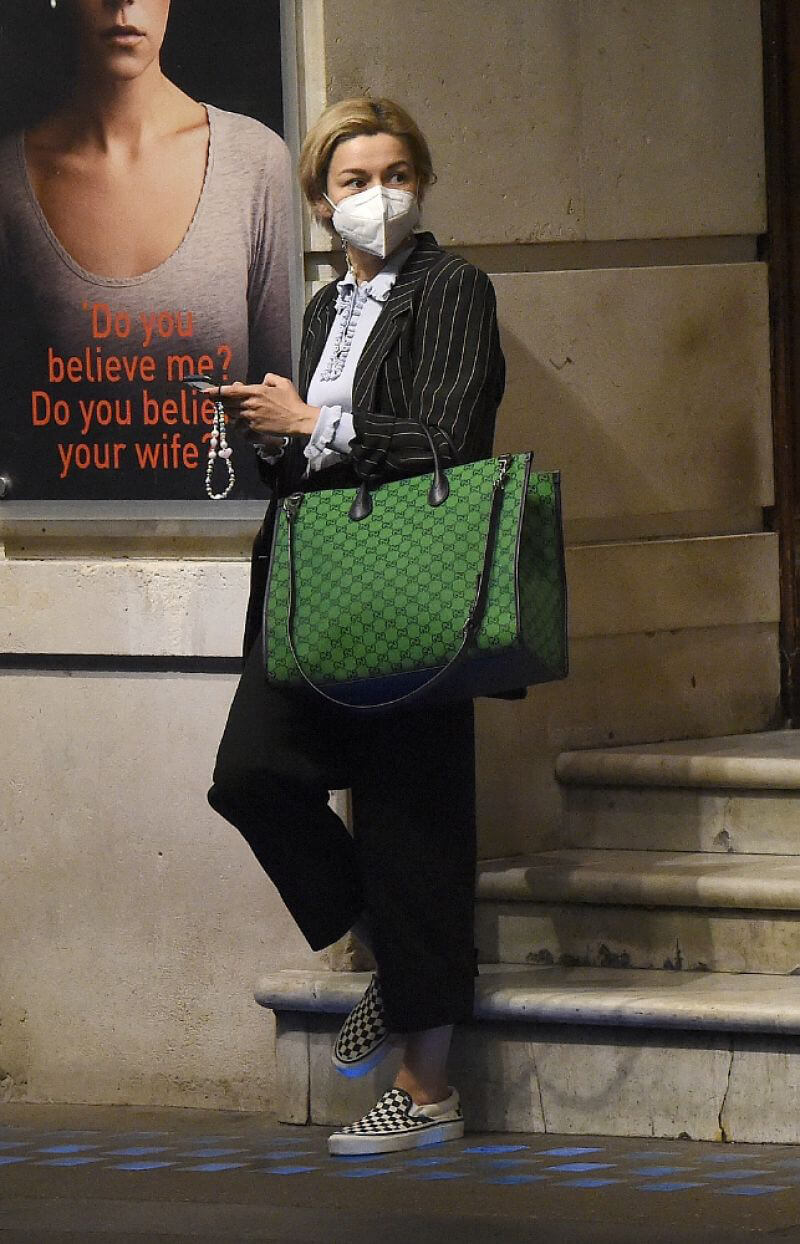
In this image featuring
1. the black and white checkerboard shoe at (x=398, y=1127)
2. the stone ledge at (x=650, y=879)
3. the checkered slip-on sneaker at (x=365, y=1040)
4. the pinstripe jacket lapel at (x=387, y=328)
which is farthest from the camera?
the stone ledge at (x=650, y=879)

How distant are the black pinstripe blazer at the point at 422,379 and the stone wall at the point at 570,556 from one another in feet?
2.44

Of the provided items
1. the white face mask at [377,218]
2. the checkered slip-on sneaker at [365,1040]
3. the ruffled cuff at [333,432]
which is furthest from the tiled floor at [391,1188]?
the white face mask at [377,218]

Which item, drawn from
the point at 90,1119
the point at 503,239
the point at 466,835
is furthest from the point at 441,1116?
the point at 503,239

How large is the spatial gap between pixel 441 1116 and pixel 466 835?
0.59 meters

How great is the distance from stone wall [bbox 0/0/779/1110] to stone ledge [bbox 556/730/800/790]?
0.08 meters

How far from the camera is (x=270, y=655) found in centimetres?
515

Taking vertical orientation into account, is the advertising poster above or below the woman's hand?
above

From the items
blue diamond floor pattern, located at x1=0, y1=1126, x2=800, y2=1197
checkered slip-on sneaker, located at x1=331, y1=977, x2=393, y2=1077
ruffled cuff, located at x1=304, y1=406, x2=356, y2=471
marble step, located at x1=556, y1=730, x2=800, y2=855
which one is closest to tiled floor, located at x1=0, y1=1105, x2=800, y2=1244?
blue diamond floor pattern, located at x1=0, y1=1126, x2=800, y2=1197

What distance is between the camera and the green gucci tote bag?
16.1ft

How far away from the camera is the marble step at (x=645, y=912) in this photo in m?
5.58

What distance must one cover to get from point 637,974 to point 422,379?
4.66 ft

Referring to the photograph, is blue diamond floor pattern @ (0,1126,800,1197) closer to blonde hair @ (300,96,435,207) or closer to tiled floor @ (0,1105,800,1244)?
tiled floor @ (0,1105,800,1244)

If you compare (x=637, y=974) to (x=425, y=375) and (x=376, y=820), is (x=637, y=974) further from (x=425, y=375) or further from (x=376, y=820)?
(x=425, y=375)

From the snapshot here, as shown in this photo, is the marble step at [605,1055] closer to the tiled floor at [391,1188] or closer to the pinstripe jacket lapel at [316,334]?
the tiled floor at [391,1188]
